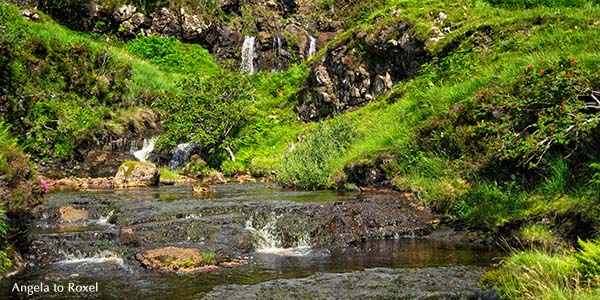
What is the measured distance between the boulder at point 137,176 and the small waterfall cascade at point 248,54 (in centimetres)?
2316

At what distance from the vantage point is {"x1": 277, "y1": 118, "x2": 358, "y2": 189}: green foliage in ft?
58.4

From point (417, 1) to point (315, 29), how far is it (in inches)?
834

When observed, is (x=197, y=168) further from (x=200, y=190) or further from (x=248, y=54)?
(x=248, y=54)

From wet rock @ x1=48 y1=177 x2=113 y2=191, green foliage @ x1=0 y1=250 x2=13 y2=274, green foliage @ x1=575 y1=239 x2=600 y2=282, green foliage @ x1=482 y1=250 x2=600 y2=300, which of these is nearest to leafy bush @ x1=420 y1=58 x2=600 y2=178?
green foliage @ x1=482 y1=250 x2=600 y2=300

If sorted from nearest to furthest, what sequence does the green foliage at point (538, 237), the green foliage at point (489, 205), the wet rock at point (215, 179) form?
1. the green foliage at point (538, 237)
2. the green foliage at point (489, 205)
3. the wet rock at point (215, 179)

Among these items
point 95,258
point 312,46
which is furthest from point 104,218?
point 312,46

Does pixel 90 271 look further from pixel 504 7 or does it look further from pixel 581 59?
pixel 504 7

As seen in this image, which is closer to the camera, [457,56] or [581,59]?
[581,59]

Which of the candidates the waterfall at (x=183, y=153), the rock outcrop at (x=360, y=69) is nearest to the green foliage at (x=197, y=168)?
the waterfall at (x=183, y=153)

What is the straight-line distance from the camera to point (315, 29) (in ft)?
159

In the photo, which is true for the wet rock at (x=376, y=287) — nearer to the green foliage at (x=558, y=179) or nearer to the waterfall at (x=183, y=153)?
the green foliage at (x=558, y=179)

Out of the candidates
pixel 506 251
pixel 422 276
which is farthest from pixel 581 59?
pixel 422 276

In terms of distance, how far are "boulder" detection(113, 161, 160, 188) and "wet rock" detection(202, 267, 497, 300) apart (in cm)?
1441

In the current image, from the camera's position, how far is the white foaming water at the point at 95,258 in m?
9.12
